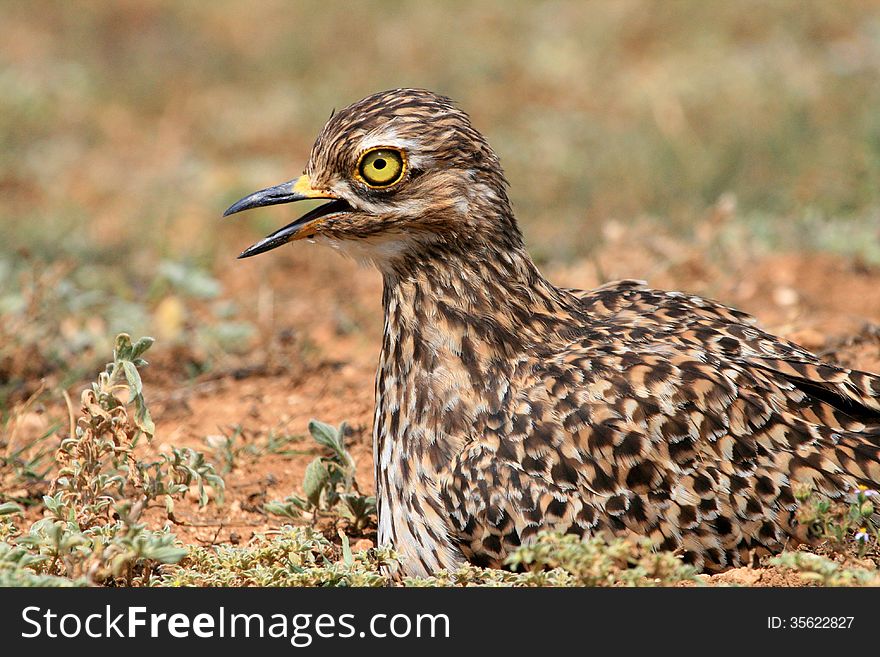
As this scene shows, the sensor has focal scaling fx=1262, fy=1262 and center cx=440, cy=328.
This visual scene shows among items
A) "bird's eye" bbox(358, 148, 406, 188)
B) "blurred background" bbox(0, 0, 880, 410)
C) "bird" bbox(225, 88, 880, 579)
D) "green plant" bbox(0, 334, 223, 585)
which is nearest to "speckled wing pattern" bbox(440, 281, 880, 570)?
"bird" bbox(225, 88, 880, 579)

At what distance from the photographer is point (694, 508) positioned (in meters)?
4.58

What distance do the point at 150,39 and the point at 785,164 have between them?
30.2ft

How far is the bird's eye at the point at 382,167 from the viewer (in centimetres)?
494

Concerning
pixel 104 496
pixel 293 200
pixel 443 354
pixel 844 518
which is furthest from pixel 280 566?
pixel 844 518

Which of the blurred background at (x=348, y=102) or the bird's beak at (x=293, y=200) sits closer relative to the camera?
the bird's beak at (x=293, y=200)

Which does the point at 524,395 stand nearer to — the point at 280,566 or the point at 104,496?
the point at 280,566

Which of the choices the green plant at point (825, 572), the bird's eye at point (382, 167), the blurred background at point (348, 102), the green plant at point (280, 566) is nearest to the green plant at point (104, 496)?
the green plant at point (280, 566)

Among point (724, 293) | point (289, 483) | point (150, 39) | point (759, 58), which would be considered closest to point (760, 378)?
point (289, 483)

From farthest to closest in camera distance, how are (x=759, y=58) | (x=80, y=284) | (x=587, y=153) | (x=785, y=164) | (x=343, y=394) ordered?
(x=759, y=58), (x=587, y=153), (x=785, y=164), (x=80, y=284), (x=343, y=394)

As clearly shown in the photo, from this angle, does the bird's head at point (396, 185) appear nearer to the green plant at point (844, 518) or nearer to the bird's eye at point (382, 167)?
the bird's eye at point (382, 167)

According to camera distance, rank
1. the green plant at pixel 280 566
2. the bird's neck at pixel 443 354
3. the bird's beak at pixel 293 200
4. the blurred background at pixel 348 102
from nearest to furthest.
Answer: the green plant at pixel 280 566 → the bird's neck at pixel 443 354 → the bird's beak at pixel 293 200 → the blurred background at pixel 348 102

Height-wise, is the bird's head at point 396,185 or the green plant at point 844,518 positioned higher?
the bird's head at point 396,185

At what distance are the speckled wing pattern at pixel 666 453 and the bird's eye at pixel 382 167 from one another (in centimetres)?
93
